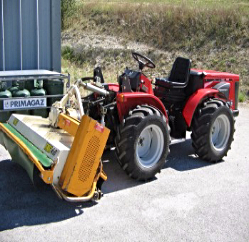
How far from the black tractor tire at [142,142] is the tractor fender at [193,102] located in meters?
0.75

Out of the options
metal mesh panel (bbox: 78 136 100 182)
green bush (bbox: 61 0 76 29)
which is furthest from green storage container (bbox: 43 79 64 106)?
green bush (bbox: 61 0 76 29)

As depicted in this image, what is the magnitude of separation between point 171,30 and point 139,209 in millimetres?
19766

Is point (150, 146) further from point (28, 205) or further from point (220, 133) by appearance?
point (28, 205)

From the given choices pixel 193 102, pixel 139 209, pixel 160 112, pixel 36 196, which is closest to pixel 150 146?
pixel 160 112

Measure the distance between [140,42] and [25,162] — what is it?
1991 centimetres

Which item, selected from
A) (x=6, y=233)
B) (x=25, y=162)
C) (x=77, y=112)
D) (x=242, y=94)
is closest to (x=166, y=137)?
(x=77, y=112)

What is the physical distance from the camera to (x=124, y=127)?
5.55 metres

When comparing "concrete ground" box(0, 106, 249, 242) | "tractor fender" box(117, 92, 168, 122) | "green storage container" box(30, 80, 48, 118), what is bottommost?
"concrete ground" box(0, 106, 249, 242)

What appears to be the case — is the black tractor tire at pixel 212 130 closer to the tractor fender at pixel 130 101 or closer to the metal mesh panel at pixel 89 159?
the tractor fender at pixel 130 101

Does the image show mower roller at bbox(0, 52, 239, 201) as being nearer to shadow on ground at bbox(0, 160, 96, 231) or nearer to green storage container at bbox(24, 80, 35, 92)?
shadow on ground at bbox(0, 160, 96, 231)

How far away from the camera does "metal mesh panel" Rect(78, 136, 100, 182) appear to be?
471cm

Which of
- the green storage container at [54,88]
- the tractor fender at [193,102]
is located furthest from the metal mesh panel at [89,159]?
the green storage container at [54,88]

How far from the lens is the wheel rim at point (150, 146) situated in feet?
A: 19.5

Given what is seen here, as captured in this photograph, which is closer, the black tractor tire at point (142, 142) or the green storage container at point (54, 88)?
the black tractor tire at point (142, 142)
